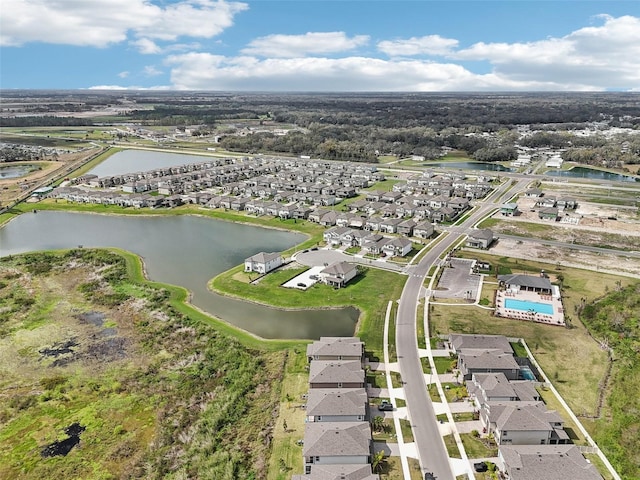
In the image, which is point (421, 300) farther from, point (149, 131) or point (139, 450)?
point (149, 131)

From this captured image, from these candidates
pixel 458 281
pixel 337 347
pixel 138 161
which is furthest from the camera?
pixel 138 161

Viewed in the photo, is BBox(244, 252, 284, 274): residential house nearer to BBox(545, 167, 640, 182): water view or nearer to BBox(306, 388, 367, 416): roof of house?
BBox(306, 388, 367, 416): roof of house

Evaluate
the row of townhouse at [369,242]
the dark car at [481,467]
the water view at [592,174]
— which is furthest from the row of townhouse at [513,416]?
the water view at [592,174]

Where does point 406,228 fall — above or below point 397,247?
above

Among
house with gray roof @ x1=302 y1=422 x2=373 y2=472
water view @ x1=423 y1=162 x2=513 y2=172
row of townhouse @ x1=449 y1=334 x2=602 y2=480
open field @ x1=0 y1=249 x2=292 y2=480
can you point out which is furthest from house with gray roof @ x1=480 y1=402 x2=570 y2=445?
water view @ x1=423 y1=162 x2=513 y2=172

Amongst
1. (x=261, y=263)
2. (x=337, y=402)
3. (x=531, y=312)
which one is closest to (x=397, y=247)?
(x=261, y=263)

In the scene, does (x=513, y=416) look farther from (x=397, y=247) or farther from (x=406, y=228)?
(x=406, y=228)
